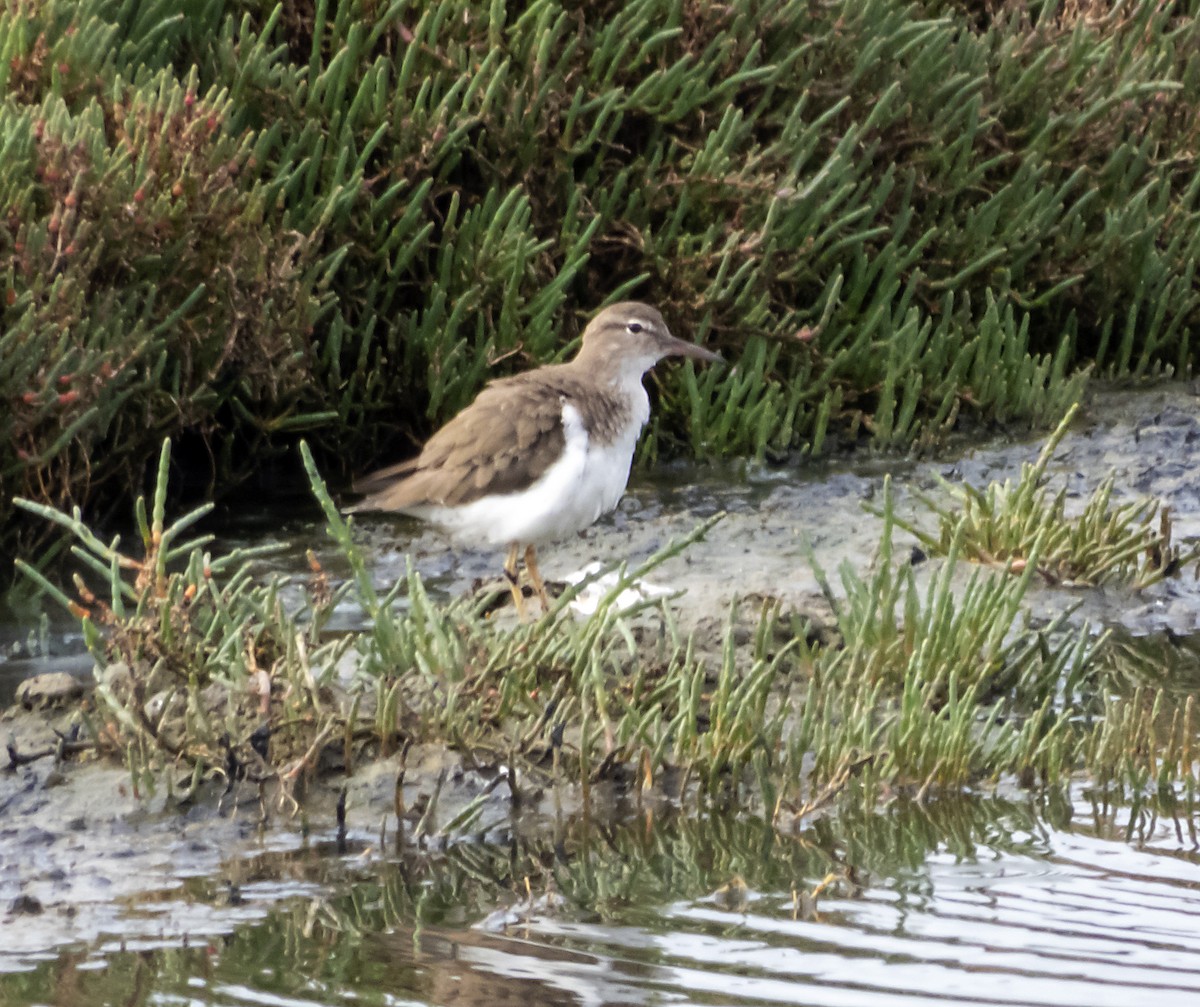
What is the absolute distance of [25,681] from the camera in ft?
19.2

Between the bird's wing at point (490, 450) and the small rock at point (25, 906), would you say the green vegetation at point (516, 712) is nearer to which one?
the small rock at point (25, 906)

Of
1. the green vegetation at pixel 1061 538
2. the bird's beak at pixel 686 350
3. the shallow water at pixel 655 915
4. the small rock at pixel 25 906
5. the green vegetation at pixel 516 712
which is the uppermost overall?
the bird's beak at pixel 686 350

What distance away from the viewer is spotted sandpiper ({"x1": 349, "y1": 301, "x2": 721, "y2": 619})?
6.76 meters

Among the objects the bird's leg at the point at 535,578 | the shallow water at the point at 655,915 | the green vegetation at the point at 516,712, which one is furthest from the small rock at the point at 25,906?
the bird's leg at the point at 535,578

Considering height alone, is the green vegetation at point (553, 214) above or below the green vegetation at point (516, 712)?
above

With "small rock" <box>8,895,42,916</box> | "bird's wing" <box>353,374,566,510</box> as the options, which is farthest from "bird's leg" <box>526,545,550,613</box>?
"small rock" <box>8,895,42,916</box>

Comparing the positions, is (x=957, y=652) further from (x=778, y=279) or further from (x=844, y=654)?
(x=778, y=279)

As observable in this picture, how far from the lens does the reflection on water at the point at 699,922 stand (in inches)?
150

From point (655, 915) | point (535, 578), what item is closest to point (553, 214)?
point (535, 578)

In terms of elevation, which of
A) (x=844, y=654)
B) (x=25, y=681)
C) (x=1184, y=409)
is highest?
(x=1184, y=409)

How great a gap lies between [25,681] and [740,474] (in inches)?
169

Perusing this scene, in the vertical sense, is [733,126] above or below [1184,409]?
above

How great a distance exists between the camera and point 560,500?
6.69 meters

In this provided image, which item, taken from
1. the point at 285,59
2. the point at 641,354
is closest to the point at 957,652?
the point at 641,354
